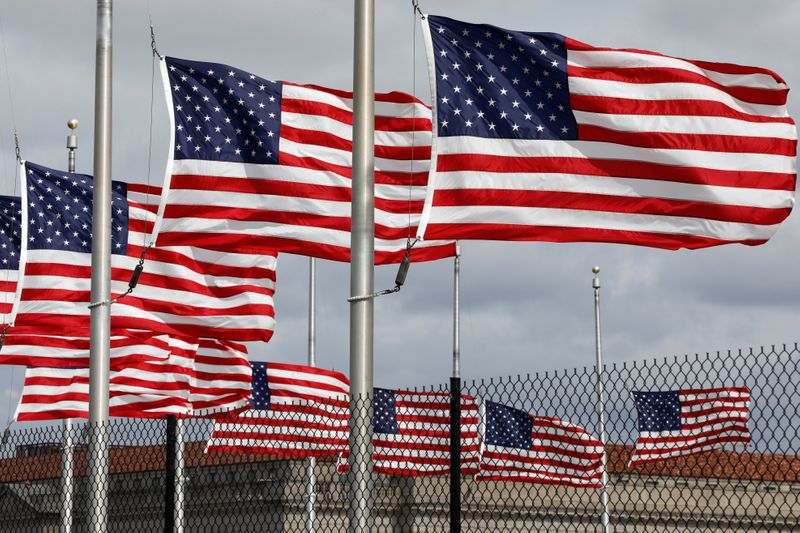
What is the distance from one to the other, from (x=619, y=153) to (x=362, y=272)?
2.66 m

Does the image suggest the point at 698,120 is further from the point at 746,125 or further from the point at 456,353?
the point at 456,353

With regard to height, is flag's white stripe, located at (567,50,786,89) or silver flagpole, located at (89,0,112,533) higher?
flag's white stripe, located at (567,50,786,89)

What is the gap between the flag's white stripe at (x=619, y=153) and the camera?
1230 centimetres

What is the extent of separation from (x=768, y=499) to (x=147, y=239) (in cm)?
2177

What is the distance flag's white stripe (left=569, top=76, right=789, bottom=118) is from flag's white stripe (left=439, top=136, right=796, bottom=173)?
16.4 inches

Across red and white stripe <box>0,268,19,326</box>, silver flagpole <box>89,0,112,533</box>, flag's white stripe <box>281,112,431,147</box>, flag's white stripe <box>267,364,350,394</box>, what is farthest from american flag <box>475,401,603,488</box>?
red and white stripe <box>0,268,19,326</box>

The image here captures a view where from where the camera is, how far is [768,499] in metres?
36.2

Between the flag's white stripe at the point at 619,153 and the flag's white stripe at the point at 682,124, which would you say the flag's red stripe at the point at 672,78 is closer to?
the flag's white stripe at the point at 682,124

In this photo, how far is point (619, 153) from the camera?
1238cm

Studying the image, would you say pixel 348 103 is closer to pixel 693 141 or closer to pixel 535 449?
pixel 693 141

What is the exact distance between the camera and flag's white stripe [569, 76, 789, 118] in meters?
12.4

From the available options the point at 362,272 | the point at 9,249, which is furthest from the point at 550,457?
the point at 362,272

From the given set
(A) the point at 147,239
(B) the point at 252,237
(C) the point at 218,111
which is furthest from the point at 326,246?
(A) the point at 147,239

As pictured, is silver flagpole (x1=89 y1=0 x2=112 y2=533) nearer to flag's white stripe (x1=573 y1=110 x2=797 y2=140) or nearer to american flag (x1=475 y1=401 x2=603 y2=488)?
flag's white stripe (x1=573 y1=110 x2=797 y2=140)
